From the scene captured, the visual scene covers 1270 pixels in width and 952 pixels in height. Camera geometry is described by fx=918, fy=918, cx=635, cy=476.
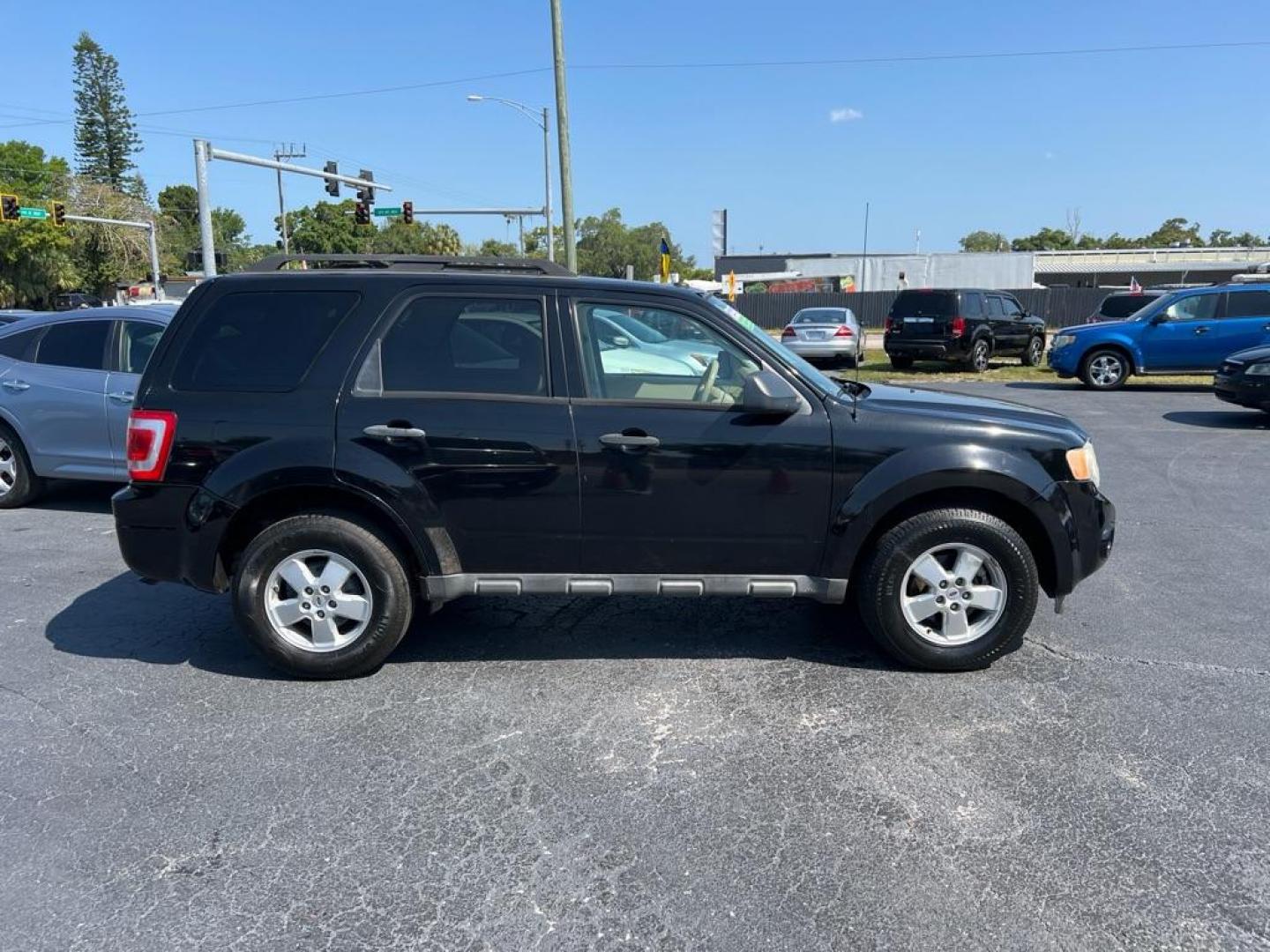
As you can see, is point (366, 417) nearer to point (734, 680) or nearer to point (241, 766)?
point (241, 766)

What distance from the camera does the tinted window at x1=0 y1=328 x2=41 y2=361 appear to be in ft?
25.9

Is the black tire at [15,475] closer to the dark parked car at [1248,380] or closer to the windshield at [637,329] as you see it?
the windshield at [637,329]

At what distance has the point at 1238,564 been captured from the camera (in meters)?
6.07

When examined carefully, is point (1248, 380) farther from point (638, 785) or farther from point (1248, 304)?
point (638, 785)

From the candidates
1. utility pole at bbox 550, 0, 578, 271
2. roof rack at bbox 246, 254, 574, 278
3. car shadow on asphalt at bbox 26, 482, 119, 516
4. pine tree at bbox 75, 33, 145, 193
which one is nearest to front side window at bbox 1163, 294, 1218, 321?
utility pole at bbox 550, 0, 578, 271

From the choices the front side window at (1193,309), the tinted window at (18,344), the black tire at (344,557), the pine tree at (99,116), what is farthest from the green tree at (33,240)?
the black tire at (344,557)

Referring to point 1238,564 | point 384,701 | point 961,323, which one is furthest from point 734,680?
point 961,323

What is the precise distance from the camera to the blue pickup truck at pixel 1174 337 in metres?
15.5

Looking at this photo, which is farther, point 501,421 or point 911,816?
point 501,421

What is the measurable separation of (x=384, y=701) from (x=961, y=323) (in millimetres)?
17595

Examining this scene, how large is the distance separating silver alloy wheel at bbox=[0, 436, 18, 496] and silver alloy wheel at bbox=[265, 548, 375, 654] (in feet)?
17.2

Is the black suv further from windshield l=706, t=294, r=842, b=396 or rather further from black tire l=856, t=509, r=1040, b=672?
black tire l=856, t=509, r=1040, b=672

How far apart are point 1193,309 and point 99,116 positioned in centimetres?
7662

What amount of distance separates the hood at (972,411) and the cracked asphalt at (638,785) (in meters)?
1.14
